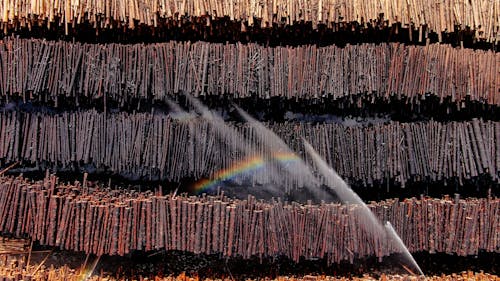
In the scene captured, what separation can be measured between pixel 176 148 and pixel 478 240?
2300 millimetres

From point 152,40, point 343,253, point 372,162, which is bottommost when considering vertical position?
point 343,253

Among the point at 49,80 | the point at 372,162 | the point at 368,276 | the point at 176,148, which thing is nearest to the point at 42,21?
the point at 49,80

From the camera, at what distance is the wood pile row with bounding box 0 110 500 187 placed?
3396mm

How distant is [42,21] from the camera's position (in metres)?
3.40

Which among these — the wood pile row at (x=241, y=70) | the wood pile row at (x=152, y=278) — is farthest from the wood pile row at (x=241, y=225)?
the wood pile row at (x=241, y=70)

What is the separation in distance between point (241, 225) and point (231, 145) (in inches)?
23.2

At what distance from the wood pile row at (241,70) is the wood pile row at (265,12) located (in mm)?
181

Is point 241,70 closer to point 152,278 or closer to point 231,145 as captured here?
point 231,145

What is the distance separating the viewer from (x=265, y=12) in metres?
3.36

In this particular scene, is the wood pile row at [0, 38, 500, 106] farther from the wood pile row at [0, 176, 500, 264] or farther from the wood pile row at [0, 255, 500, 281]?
the wood pile row at [0, 255, 500, 281]

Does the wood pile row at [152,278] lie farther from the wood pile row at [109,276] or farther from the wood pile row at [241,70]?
the wood pile row at [241,70]

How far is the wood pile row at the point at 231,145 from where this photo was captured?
134 inches

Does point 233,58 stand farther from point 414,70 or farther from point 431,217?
point 431,217

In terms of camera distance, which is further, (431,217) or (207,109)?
(207,109)
